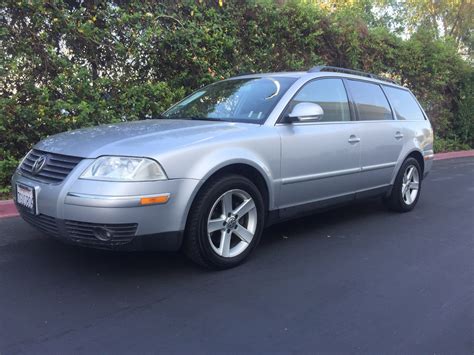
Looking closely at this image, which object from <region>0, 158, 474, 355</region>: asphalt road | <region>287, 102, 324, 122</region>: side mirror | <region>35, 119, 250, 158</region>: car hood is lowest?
<region>0, 158, 474, 355</region>: asphalt road

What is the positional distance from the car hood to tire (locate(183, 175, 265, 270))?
0.40 meters

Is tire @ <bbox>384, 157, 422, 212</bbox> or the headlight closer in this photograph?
the headlight

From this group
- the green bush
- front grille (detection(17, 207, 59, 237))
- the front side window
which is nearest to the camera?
front grille (detection(17, 207, 59, 237))

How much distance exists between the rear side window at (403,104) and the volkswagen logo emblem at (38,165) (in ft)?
13.2

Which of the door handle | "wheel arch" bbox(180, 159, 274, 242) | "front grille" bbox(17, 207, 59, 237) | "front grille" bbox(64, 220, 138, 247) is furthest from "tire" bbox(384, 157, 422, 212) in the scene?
"front grille" bbox(17, 207, 59, 237)

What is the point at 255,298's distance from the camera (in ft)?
10.5

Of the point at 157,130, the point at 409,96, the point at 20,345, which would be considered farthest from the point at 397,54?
the point at 20,345

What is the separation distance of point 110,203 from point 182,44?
15.9ft

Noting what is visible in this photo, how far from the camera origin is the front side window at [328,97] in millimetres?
4422

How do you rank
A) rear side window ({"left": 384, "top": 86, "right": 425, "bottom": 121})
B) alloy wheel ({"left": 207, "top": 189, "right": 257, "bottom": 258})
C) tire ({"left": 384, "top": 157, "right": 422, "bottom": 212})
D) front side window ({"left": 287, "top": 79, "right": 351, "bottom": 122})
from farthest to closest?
rear side window ({"left": 384, "top": 86, "right": 425, "bottom": 121}), tire ({"left": 384, "top": 157, "right": 422, "bottom": 212}), front side window ({"left": 287, "top": 79, "right": 351, "bottom": 122}), alloy wheel ({"left": 207, "top": 189, "right": 257, "bottom": 258})

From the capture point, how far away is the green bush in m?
6.15

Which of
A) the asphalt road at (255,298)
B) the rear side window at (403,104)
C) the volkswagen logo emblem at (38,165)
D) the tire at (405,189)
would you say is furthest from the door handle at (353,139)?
the volkswagen logo emblem at (38,165)

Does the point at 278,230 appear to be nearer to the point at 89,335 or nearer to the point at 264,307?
the point at 264,307

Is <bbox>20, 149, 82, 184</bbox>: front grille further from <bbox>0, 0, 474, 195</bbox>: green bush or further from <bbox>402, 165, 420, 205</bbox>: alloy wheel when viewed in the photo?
<bbox>402, 165, 420, 205</bbox>: alloy wheel
